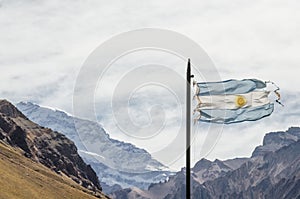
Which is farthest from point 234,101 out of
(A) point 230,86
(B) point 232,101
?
(A) point 230,86

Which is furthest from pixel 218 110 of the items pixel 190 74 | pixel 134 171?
pixel 134 171

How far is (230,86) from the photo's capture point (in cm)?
2350

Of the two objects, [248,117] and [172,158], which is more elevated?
[248,117]

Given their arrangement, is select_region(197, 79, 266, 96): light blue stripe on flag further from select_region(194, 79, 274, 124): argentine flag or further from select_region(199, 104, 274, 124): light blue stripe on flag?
select_region(199, 104, 274, 124): light blue stripe on flag

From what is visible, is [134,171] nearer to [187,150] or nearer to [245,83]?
[187,150]

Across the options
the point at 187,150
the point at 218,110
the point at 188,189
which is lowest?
the point at 188,189

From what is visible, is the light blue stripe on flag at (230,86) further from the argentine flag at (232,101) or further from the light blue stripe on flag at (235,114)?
the light blue stripe on flag at (235,114)

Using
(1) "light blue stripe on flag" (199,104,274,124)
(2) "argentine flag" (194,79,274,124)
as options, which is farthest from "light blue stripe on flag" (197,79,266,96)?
(1) "light blue stripe on flag" (199,104,274,124)

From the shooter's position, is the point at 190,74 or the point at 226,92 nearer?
the point at 190,74

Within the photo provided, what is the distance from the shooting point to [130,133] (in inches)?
850

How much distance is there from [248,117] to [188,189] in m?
4.19

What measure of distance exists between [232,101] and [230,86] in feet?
2.05

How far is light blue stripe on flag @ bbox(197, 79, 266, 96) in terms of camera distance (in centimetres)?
2258

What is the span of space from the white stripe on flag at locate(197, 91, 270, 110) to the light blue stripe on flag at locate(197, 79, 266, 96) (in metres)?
0.16
